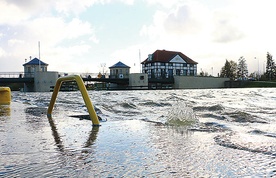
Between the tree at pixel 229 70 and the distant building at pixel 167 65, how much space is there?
1018 inches

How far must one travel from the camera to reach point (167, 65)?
3110 inches

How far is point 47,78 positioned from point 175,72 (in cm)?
3683

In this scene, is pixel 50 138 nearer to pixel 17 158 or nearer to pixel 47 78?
pixel 17 158

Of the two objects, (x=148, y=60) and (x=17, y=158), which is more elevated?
(x=148, y=60)

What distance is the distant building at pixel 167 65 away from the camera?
78.1 m

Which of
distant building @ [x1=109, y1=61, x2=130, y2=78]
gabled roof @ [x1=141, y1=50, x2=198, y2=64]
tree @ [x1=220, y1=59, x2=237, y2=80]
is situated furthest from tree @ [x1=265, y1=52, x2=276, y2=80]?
distant building @ [x1=109, y1=61, x2=130, y2=78]

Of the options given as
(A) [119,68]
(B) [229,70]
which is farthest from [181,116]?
(B) [229,70]

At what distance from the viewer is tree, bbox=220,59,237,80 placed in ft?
346

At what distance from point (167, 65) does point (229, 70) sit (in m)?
36.3

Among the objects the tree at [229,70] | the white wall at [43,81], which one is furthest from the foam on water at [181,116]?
the tree at [229,70]

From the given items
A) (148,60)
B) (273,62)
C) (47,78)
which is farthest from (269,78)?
(47,78)

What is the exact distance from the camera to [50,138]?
378cm

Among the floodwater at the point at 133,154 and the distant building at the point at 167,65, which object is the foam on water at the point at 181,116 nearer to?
the floodwater at the point at 133,154

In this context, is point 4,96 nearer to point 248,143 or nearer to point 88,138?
point 88,138
